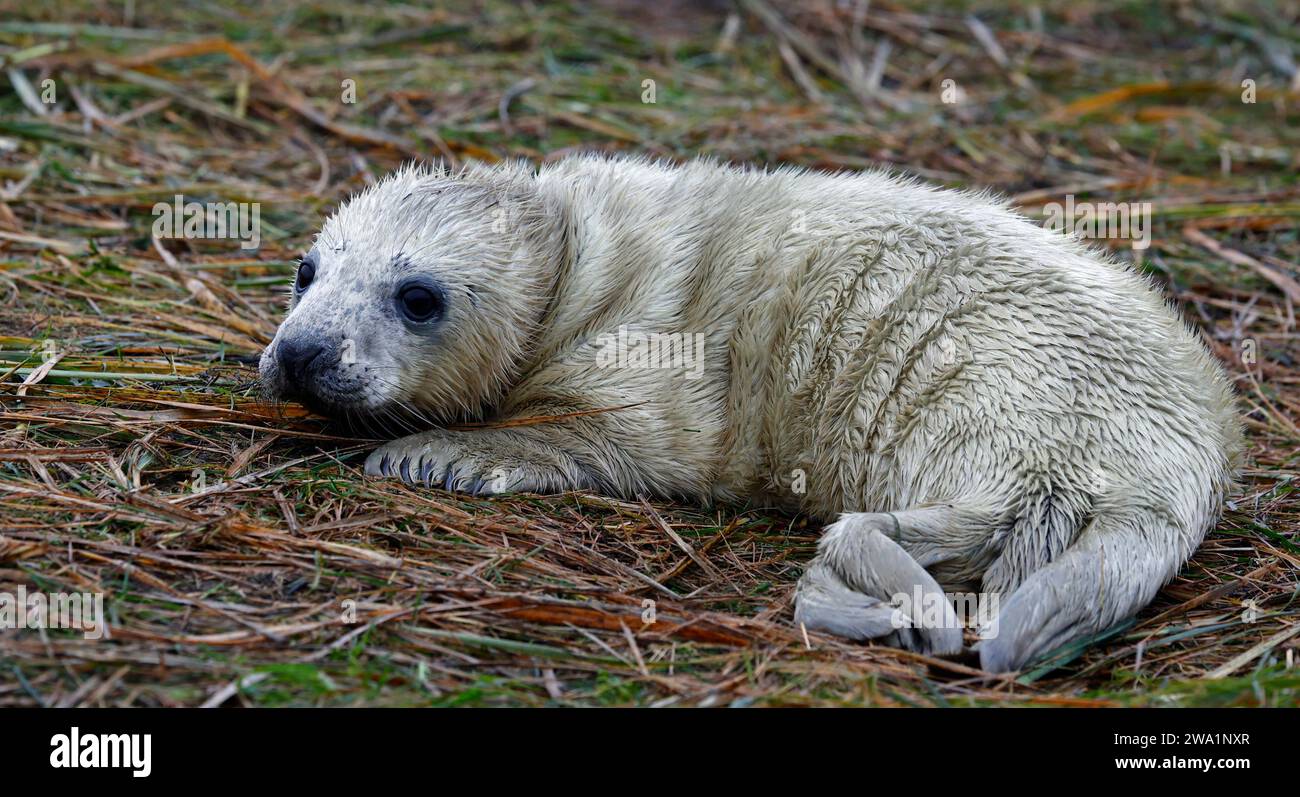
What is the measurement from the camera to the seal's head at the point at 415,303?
13.0ft

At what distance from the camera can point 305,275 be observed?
4254mm

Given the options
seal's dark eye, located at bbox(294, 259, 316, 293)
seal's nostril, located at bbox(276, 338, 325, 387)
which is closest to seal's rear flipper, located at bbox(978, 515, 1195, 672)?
seal's nostril, located at bbox(276, 338, 325, 387)

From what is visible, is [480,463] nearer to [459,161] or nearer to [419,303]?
[419,303]

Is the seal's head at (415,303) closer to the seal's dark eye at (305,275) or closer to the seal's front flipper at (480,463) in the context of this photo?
the seal's dark eye at (305,275)

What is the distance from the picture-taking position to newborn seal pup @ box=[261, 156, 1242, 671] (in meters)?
3.39

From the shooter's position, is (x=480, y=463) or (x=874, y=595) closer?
(x=874, y=595)

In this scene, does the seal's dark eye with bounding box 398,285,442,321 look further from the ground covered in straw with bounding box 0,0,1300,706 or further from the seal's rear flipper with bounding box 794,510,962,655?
the seal's rear flipper with bounding box 794,510,962,655

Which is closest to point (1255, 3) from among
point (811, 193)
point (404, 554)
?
point (811, 193)

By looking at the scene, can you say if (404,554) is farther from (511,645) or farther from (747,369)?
(747,369)

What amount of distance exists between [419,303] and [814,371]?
1269mm

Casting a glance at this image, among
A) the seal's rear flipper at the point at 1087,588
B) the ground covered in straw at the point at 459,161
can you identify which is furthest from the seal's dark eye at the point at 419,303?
the seal's rear flipper at the point at 1087,588

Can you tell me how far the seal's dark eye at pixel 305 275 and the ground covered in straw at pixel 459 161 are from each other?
0.39m

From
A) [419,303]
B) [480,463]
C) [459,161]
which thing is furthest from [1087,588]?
[459,161]

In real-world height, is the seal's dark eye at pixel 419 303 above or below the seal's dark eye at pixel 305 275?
below
